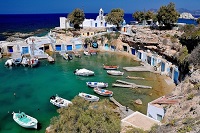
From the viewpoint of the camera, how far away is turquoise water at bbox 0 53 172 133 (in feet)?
91.2

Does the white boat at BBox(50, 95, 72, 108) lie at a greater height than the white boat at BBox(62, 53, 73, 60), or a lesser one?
lesser

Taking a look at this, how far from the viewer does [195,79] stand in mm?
25734

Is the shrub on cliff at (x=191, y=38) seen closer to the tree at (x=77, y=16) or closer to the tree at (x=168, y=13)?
the tree at (x=168, y=13)

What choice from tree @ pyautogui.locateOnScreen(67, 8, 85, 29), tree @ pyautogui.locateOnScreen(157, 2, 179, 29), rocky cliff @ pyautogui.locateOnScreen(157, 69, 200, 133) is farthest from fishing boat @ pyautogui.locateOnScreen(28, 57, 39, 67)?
tree @ pyautogui.locateOnScreen(157, 2, 179, 29)

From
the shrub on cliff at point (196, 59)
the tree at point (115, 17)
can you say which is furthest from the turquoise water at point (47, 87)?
the tree at point (115, 17)

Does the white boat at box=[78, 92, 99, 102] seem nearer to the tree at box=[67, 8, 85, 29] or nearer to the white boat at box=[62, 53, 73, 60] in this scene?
the white boat at box=[62, 53, 73, 60]

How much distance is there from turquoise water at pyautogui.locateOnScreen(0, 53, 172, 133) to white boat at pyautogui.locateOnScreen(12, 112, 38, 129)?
0.62 metres

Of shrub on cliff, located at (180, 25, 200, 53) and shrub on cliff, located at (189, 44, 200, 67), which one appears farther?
shrub on cliff, located at (180, 25, 200, 53)

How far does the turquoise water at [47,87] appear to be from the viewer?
27812mm

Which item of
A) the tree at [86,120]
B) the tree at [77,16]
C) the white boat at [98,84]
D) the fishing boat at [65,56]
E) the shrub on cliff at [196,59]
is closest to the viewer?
the tree at [86,120]

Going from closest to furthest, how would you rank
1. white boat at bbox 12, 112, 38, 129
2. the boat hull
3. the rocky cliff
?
1. the rocky cliff
2. white boat at bbox 12, 112, 38, 129
3. the boat hull

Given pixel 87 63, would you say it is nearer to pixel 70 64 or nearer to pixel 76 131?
pixel 70 64

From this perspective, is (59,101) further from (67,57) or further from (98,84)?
(67,57)

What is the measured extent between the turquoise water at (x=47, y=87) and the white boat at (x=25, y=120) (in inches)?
24.3
